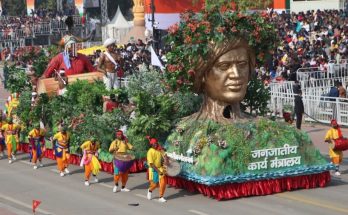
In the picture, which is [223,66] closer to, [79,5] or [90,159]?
[90,159]

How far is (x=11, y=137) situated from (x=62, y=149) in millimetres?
3047

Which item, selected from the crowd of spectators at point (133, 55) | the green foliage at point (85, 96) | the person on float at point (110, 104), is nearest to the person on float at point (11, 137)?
the green foliage at point (85, 96)

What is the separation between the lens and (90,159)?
21.4 m

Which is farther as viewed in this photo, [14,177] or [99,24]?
[99,24]

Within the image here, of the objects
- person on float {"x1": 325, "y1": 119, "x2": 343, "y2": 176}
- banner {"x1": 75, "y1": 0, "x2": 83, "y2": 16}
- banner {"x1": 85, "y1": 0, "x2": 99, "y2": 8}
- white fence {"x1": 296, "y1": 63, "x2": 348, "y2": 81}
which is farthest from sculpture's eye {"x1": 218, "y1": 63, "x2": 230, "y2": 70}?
banner {"x1": 85, "y1": 0, "x2": 99, "y2": 8}

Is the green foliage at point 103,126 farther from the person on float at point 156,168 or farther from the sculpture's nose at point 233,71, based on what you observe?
the sculpture's nose at point 233,71

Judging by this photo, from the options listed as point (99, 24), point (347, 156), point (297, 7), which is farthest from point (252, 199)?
point (99, 24)

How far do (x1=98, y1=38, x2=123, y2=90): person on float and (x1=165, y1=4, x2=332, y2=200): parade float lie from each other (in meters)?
4.43

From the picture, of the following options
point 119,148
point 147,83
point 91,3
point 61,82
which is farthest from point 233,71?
point 91,3

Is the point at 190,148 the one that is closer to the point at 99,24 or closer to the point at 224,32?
Answer: the point at 224,32

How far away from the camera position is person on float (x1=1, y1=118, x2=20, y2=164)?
25234 millimetres

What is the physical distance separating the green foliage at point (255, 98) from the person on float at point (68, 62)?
602cm

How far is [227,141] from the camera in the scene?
1920 centimetres

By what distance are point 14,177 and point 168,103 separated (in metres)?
4.81
